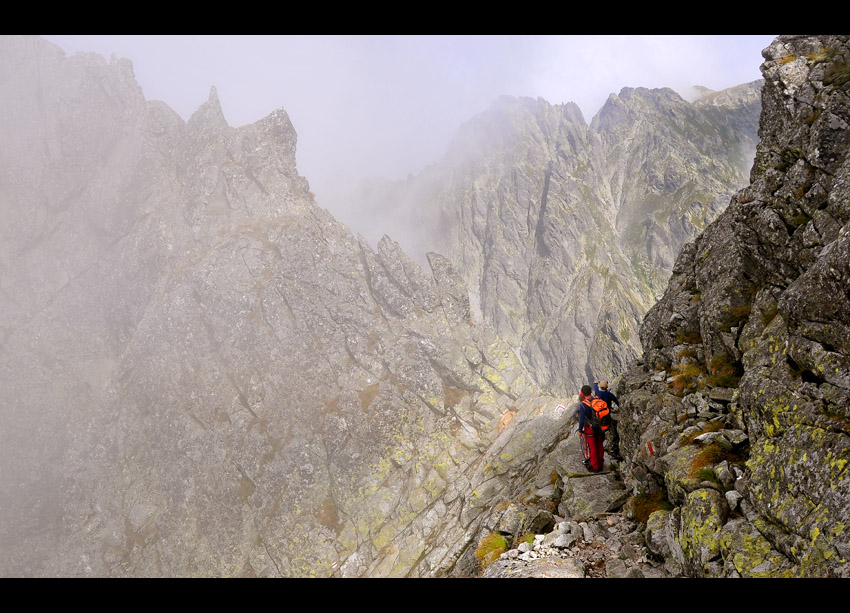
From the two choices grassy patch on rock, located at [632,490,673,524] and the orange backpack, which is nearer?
grassy patch on rock, located at [632,490,673,524]

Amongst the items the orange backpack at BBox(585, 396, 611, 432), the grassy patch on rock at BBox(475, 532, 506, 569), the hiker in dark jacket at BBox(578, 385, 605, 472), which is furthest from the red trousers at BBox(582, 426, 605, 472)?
the grassy patch on rock at BBox(475, 532, 506, 569)

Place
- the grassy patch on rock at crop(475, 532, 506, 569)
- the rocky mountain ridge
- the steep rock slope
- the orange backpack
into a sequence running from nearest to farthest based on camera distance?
the rocky mountain ridge < the grassy patch on rock at crop(475, 532, 506, 569) < the orange backpack < the steep rock slope

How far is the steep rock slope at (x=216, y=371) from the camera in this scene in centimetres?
5756

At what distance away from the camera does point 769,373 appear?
546 inches

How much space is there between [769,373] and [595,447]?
9243mm

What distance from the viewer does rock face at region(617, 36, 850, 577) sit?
10.9 m

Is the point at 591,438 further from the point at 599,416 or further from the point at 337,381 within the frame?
the point at 337,381

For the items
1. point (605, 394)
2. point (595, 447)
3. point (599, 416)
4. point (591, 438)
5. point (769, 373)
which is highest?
point (769, 373)

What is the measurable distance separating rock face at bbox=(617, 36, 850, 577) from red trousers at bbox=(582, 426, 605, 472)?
1015 mm

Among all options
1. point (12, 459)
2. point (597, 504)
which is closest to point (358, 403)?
point (597, 504)

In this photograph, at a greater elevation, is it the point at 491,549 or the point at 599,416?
the point at 599,416

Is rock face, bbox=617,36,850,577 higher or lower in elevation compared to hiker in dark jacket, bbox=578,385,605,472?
higher

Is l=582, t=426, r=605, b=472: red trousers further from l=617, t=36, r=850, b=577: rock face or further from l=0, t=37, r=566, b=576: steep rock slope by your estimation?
l=0, t=37, r=566, b=576: steep rock slope

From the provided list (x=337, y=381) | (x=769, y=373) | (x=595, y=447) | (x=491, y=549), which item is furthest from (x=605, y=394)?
(x=337, y=381)
